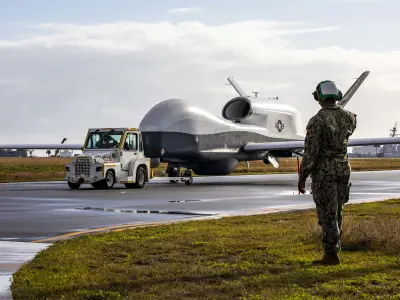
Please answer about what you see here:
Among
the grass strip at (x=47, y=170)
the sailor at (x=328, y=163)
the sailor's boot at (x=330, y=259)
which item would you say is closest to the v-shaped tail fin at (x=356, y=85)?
the grass strip at (x=47, y=170)

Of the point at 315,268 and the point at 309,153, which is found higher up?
the point at 309,153

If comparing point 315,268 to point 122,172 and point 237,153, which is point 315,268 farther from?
point 237,153

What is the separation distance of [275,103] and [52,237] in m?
41.5

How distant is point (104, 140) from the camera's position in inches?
1318

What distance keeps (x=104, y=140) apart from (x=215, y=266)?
24.6 metres

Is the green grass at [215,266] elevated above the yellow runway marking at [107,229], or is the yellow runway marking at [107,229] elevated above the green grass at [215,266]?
the green grass at [215,266]

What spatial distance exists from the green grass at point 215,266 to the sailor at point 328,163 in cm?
44

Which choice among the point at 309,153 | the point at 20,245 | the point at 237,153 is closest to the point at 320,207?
the point at 309,153

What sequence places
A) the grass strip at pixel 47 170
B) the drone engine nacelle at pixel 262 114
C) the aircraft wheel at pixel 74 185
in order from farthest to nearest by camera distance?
the drone engine nacelle at pixel 262 114
the grass strip at pixel 47 170
the aircraft wheel at pixel 74 185

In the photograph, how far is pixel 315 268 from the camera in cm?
891

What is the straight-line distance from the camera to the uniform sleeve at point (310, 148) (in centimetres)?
909

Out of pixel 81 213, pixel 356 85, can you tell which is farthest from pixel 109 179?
pixel 356 85

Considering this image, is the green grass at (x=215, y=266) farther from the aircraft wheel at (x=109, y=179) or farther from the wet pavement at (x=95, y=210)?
the aircraft wheel at (x=109, y=179)

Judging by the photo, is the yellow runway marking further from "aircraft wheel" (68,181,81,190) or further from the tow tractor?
"aircraft wheel" (68,181,81,190)
